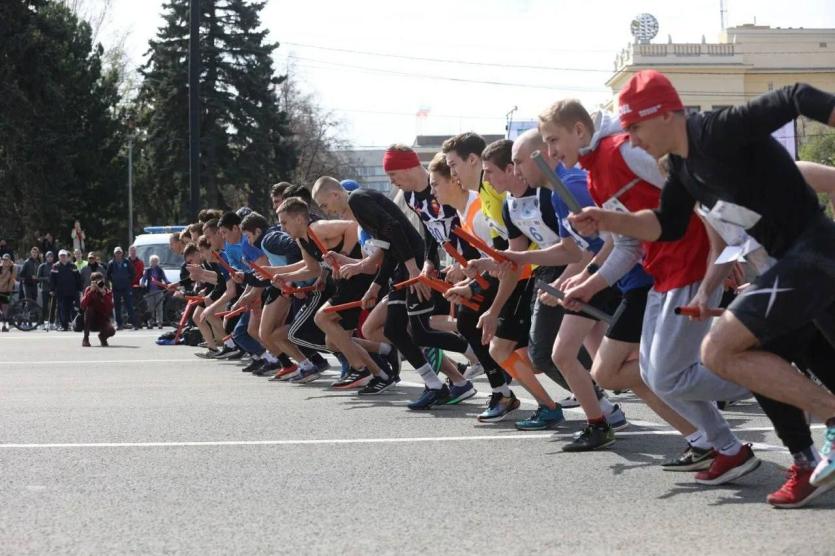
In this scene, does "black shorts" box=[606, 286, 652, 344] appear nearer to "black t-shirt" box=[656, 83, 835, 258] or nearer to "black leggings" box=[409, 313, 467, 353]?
"black t-shirt" box=[656, 83, 835, 258]

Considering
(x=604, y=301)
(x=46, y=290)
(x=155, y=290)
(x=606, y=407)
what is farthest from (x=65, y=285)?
(x=604, y=301)

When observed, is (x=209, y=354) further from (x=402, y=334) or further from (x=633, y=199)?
(x=633, y=199)

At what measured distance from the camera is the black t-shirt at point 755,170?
5.14 metres

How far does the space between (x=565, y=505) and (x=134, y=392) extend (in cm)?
736

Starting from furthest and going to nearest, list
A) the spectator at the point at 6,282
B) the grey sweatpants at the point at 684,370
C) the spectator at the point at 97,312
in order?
the spectator at the point at 6,282
the spectator at the point at 97,312
the grey sweatpants at the point at 684,370

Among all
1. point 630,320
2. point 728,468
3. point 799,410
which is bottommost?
point 728,468

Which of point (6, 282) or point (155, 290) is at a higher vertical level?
point (6, 282)

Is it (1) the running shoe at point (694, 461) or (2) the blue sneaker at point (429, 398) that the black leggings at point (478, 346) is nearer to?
(2) the blue sneaker at point (429, 398)

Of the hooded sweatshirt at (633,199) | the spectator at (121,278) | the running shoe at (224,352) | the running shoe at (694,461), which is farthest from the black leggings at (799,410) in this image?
the spectator at (121,278)

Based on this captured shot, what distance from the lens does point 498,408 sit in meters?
9.54

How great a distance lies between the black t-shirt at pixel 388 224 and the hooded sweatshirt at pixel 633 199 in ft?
13.3

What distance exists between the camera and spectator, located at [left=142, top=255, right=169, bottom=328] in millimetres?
28938

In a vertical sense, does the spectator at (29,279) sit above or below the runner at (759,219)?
below

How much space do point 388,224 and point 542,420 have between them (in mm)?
2541
